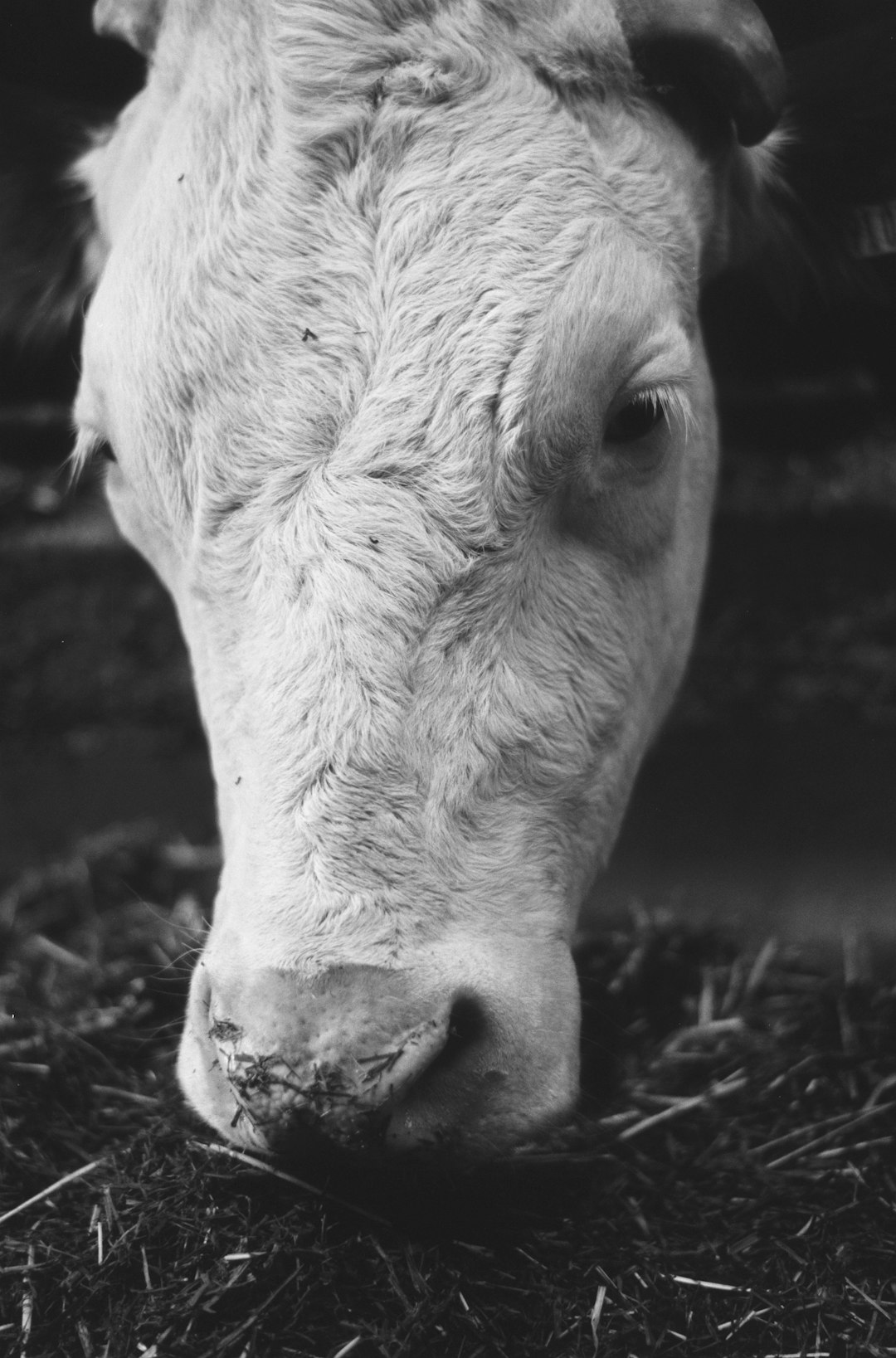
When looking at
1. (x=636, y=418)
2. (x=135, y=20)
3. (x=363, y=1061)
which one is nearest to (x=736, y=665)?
(x=636, y=418)

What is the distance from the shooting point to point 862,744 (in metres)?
3.54

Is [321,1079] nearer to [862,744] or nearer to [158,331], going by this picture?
[158,331]

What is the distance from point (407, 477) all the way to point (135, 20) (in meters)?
1.09

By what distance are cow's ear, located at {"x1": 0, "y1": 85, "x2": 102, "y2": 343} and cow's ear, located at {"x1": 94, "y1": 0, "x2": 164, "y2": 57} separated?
365mm

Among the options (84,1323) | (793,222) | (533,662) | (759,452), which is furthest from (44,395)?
(84,1323)

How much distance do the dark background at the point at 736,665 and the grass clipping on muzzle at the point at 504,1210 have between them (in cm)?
84

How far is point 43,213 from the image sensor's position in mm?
2578

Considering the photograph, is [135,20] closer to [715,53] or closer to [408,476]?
[715,53]

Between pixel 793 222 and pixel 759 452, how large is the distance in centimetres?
151

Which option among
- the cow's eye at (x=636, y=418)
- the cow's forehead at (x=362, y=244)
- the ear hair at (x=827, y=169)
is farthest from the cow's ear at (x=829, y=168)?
the cow's eye at (x=636, y=418)

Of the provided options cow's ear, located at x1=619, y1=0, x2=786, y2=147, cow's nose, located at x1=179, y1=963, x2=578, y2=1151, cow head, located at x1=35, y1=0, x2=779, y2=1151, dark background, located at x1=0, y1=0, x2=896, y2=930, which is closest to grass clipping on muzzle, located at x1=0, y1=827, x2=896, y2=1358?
cow's nose, located at x1=179, y1=963, x2=578, y2=1151

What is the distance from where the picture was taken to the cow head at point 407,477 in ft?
5.09

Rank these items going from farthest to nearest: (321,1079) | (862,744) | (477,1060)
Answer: (862,744) → (477,1060) → (321,1079)

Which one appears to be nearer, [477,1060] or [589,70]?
[477,1060]
